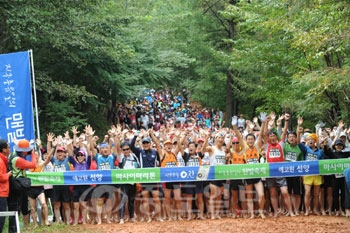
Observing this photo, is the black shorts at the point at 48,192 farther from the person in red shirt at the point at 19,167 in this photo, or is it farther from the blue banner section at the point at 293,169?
the blue banner section at the point at 293,169

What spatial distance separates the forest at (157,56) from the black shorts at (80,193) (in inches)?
222

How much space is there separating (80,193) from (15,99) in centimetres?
292

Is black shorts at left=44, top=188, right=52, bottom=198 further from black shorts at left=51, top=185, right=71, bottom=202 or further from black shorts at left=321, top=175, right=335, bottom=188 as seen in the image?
black shorts at left=321, top=175, right=335, bottom=188

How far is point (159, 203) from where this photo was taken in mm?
12391

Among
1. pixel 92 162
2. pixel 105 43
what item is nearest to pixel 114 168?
pixel 92 162

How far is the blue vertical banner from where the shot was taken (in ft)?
43.0

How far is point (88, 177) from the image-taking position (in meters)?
12.1

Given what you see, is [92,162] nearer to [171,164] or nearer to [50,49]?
[171,164]

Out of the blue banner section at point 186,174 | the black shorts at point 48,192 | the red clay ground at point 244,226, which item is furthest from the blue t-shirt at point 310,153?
the black shorts at point 48,192

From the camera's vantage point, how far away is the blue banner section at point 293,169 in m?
12.2

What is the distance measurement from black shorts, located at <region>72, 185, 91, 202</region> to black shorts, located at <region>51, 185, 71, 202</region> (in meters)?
0.16

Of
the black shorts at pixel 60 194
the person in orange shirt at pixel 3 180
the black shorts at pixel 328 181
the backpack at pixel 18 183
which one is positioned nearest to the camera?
the person in orange shirt at pixel 3 180

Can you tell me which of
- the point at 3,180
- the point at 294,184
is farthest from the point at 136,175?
the point at 294,184

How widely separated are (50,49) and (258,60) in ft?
26.7
